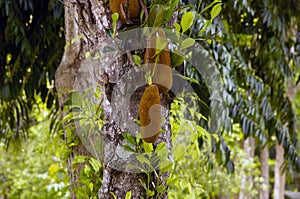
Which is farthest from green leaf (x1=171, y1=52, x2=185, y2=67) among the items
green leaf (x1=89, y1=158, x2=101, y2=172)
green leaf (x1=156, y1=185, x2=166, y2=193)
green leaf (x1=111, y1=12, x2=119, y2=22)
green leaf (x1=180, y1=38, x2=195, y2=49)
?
green leaf (x1=89, y1=158, x2=101, y2=172)

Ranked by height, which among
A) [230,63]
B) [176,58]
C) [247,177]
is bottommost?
[247,177]

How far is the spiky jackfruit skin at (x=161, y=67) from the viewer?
0.97 m

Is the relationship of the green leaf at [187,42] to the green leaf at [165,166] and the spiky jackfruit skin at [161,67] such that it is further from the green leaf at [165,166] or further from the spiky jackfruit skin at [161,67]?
the green leaf at [165,166]

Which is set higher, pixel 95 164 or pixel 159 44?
pixel 159 44

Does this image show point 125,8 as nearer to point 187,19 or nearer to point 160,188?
point 187,19

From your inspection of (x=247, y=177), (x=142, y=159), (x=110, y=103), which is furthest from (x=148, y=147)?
(x=247, y=177)

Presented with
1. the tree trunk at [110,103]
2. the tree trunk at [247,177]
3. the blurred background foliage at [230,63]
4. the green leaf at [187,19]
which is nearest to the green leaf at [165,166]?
the tree trunk at [110,103]

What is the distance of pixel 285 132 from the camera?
3232mm

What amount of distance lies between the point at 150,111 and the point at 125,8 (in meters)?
0.23

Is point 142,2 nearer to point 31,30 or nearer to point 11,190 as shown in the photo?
point 31,30

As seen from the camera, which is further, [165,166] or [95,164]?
[95,164]

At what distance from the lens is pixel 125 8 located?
101 cm

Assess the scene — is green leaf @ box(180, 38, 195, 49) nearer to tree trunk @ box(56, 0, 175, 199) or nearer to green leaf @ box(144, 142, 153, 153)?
tree trunk @ box(56, 0, 175, 199)

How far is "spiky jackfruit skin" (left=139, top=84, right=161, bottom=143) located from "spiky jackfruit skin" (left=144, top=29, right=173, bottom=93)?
0.04 m
